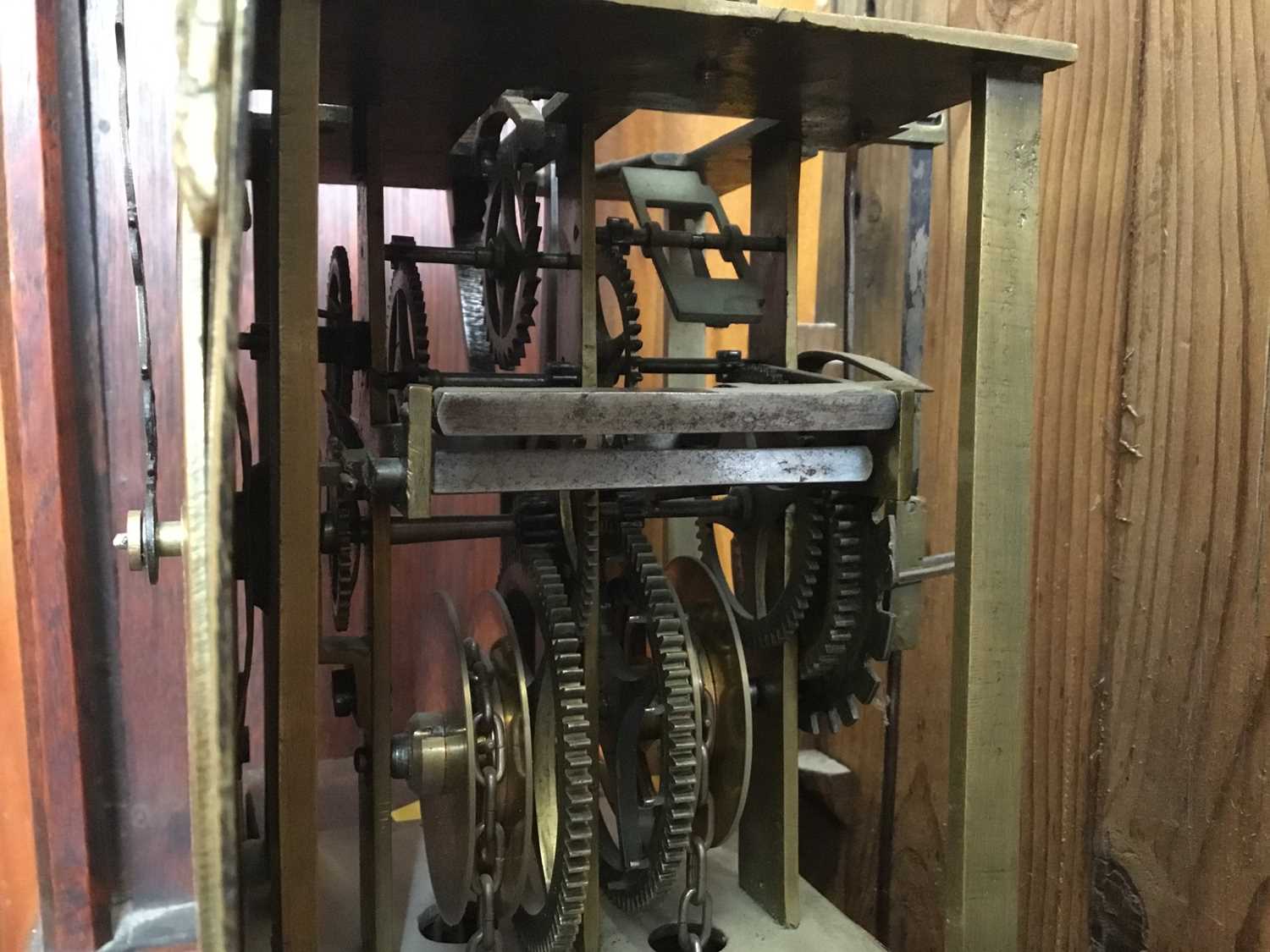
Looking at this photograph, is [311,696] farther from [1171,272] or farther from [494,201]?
[1171,272]

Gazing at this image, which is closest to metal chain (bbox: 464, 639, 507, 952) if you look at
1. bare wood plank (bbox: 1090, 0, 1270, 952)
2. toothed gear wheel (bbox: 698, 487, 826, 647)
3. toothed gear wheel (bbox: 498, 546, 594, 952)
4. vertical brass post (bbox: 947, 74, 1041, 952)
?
toothed gear wheel (bbox: 498, 546, 594, 952)

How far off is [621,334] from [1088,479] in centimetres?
52

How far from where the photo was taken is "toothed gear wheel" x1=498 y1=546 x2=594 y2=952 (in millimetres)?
893

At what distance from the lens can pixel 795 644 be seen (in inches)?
41.4

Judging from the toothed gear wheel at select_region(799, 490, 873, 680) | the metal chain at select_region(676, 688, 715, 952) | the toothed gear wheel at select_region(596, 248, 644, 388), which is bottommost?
the metal chain at select_region(676, 688, 715, 952)

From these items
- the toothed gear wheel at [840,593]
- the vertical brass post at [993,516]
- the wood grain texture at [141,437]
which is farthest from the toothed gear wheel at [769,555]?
the wood grain texture at [141,437]

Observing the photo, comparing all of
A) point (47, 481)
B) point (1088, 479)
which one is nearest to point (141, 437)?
point (47, 481)

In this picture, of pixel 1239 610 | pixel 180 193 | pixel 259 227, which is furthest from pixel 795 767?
pixel 180 193

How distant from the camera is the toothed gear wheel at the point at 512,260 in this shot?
937 millimetres

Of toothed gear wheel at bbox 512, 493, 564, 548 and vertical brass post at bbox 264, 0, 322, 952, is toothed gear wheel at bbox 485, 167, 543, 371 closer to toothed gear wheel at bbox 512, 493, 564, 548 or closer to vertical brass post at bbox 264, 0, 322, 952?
toothed gear wheel at bbox 512, 493, 564, 548

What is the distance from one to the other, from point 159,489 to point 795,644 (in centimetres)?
77

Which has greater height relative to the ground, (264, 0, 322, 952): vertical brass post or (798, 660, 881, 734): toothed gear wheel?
(264, 0, 322, 952): vertical brass post

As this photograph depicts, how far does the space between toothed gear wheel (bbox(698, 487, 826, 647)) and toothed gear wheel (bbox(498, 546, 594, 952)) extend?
20 cm

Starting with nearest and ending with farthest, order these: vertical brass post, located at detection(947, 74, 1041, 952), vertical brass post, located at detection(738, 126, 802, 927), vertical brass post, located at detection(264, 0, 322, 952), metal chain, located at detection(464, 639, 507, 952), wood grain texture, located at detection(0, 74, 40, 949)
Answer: vertical brass post, located at detection(264, 0, 322, 952), vertical brass post, located at detection(947, 74, 1041, 952), metal chain, located at detection(464, 639, 507, 952), vertical brass post, located at detection(738, 126, 802, 927), wood grain texture, located at detection(0, 74, 40, 949)
